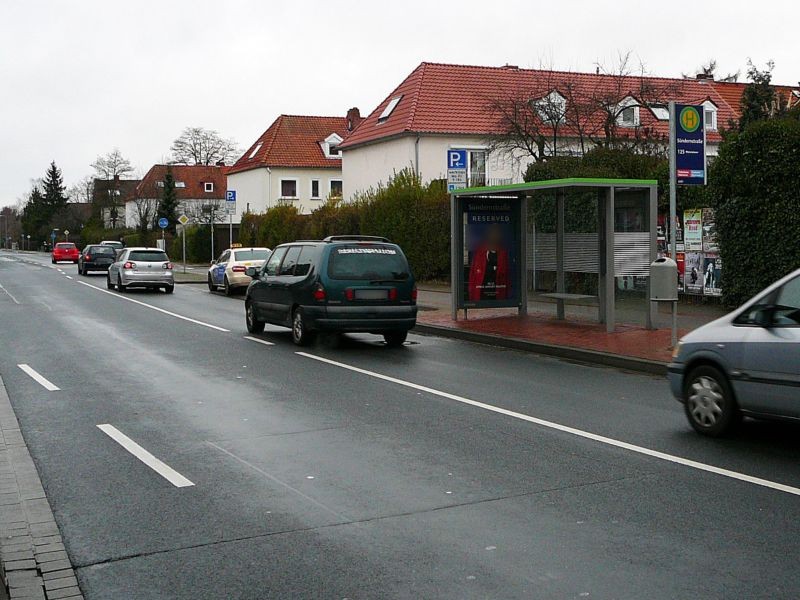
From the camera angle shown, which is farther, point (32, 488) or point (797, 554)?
point (32, 488)

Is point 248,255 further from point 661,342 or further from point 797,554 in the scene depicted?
point 797,554

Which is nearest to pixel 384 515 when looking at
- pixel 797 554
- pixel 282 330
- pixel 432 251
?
pixel 797 554

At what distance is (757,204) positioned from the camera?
17.4 m

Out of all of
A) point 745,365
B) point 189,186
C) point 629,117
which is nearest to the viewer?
point 745,365

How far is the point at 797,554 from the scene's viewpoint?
16.9 ft

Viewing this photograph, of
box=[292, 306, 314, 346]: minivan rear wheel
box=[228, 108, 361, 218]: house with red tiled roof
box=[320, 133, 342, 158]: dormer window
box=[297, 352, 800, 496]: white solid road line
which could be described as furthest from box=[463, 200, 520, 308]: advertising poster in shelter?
box=[320, 133, 342, 158]: dormer window

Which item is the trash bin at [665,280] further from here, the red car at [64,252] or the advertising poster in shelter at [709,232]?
the red car at [64,252]

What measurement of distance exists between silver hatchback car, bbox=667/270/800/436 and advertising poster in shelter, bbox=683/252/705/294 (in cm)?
1196

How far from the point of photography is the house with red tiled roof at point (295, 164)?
66.4 metres

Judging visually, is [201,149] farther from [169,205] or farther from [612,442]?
[612,442]

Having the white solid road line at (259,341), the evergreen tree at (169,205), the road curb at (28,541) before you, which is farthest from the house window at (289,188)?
the road curb at (28,541)

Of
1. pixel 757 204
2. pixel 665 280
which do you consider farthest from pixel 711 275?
pixel 665 280

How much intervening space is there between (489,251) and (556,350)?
15.7 ft

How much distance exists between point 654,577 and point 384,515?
1.79 metres
